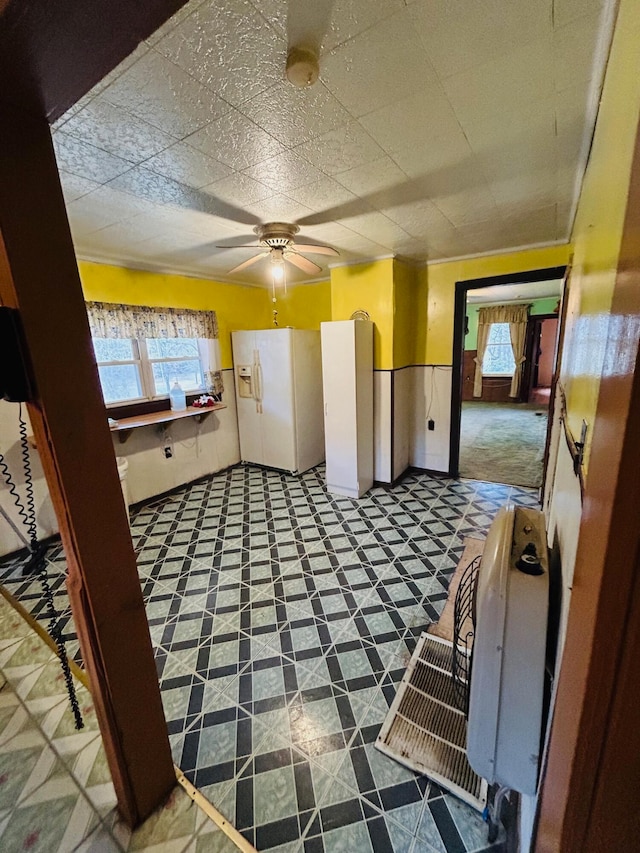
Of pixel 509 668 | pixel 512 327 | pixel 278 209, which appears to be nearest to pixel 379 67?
pixel 278 209

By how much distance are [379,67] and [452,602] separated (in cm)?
234

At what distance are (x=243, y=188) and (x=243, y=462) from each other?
10.6 ft

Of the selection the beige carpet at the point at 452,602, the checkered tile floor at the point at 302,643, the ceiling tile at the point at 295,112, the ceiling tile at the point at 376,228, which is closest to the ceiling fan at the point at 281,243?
the ceiling tile at the point at 376,228

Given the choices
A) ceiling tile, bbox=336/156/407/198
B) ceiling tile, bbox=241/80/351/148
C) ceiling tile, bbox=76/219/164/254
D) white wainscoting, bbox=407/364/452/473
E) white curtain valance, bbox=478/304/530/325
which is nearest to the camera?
ceiling tile, bbox=241/80/351/148

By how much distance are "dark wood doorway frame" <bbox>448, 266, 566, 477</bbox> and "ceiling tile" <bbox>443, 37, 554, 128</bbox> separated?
2.14 metres

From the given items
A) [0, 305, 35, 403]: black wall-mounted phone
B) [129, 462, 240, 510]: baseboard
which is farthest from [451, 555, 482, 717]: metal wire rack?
[129, 462, 240, 510]: baseboard

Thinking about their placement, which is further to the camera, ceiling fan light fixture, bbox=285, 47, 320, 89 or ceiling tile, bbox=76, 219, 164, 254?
ceiling tile, bbox=76, 219, 164, 254

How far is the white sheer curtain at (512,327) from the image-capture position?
7477 millimetres

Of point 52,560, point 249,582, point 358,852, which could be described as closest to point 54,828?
point 358,852

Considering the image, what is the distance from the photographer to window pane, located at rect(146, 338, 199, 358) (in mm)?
3430

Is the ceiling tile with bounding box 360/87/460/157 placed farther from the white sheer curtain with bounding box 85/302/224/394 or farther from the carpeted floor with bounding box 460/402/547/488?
the carpeted floor with bounding box 460/402/547/488

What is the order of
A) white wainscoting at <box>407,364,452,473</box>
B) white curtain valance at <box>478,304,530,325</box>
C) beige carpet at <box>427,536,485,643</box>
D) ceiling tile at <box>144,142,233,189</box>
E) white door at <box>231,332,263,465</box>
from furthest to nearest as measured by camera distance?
white curtain valance at <box>478,304,530,325</box> → white door at <box>231,332,263,465</box> → white wainscoting at <box>407,364,452,473</box> → beige carpet at <box>427,536,485,643</box> → ceiling tile at <box>144,142,233,189</box>

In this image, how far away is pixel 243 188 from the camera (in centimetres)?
173

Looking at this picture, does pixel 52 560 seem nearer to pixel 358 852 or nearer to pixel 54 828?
pixel 54 828
